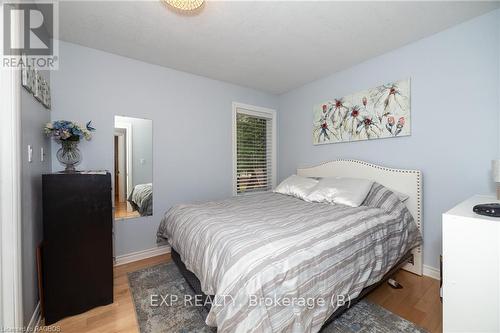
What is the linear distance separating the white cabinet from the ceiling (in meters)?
1.75

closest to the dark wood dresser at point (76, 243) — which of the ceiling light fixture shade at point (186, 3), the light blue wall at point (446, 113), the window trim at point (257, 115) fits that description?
the ceiling light fixture shade at point (186, 3)


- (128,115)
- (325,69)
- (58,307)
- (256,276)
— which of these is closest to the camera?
(256,276)

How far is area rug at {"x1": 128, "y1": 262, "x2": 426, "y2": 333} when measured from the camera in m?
1.49

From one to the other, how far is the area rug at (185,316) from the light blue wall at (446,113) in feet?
3.42

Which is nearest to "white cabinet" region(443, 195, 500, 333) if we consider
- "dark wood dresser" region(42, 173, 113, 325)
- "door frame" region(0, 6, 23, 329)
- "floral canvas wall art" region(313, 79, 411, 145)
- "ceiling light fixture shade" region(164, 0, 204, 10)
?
"floral canvas wall art" region(313, 79, 411, 145)

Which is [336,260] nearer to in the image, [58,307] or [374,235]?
[374,235]

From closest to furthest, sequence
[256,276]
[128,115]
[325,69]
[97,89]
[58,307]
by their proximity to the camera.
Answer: [256,276]
[58,307]
[97,89]
[128,115]
[325,69]

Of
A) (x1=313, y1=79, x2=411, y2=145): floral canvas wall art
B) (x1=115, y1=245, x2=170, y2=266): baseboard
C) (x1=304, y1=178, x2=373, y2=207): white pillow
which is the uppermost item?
(x1=313, y1=79, x2=411, y2=145): floral canvas wall art

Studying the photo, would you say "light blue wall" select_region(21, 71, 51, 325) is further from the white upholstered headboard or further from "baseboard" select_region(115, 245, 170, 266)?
the white upholstered headboard

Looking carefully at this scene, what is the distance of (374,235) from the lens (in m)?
1.69

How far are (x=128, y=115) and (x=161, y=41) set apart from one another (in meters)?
0.96

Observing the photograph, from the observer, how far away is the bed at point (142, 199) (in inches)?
105

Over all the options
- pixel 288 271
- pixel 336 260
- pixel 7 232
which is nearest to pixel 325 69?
pixel 336 260

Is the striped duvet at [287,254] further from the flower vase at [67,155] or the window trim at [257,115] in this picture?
the window trim at [257,115]
